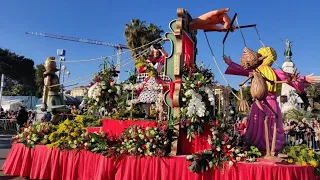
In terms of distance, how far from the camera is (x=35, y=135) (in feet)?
21.9

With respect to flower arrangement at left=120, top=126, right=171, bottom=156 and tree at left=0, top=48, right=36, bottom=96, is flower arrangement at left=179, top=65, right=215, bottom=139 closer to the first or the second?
flower arrangement at left=120, top=126, right=171, bottom=156

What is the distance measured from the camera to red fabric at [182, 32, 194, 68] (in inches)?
229

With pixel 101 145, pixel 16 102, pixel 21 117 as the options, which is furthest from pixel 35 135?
pixel 16 102

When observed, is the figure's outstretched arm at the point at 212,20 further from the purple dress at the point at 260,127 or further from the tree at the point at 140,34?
the tree at the point at 140,34

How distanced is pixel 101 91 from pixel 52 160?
1.74 m

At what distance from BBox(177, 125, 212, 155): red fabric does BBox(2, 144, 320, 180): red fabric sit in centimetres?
40

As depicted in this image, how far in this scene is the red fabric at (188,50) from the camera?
19.1 feet

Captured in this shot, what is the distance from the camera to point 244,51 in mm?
5348

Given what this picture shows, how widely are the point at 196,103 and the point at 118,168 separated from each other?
5.33ft

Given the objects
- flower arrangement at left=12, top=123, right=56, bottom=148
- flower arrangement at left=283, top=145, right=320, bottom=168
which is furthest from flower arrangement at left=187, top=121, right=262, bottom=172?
flower arrangement at left=12, top=123, right=56, bottom=148

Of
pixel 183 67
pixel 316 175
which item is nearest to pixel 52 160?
pixel 183 67

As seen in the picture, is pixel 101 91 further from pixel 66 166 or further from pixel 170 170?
pixel 170 170

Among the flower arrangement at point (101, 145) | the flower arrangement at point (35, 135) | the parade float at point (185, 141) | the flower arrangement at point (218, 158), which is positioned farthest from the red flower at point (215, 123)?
the flower arrangement at point (35, 135)

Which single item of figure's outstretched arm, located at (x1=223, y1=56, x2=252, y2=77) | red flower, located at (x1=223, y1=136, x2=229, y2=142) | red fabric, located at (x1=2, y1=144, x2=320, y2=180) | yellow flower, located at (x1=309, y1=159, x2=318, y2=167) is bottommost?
red fabric, located at (x1=2, y1=144, x2=320, y2=180)
